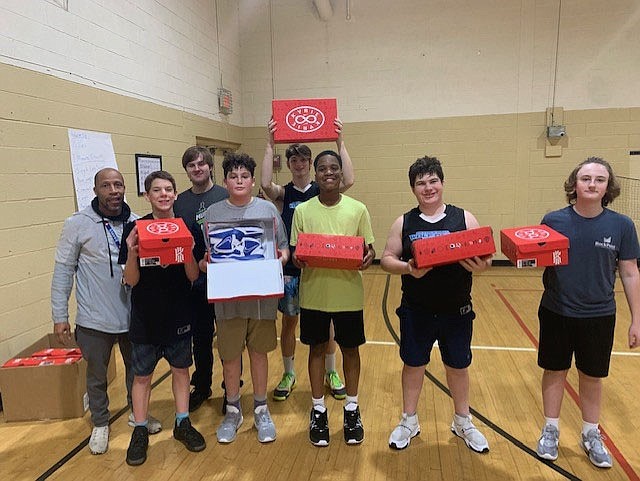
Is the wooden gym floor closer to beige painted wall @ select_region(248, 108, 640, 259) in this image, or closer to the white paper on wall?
the white paper on wall

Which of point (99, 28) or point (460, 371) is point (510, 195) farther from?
point (99, 28)

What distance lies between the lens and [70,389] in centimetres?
255

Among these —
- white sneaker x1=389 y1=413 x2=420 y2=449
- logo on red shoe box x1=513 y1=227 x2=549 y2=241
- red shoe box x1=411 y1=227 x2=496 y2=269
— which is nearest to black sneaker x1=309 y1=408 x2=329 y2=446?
white sneaker x1=389 y1=413 x2=420 y2=449

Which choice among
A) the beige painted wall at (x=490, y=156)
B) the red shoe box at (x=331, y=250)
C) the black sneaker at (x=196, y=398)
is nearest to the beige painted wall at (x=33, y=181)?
the black sneaker at (x=196, y=398)

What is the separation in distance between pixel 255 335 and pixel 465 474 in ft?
3.80

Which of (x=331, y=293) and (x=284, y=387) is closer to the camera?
(x=331, y=293)

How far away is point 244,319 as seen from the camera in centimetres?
220

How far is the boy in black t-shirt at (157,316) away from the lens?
2.04 metres

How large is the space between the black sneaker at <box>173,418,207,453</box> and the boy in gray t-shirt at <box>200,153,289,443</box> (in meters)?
0.10

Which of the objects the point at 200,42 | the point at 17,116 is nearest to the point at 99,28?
the point at 17,116

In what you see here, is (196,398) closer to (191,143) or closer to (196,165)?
(196,165)

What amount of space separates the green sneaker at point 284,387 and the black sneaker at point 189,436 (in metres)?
0.58

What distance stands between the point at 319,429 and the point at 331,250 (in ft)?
3.10

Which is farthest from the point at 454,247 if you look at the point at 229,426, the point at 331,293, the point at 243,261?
the point at 229,426
